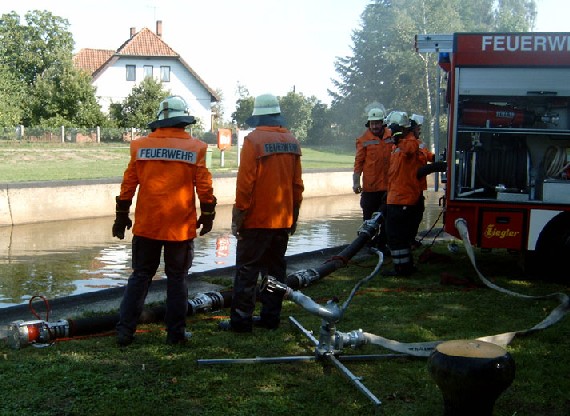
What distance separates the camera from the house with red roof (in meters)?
57.0

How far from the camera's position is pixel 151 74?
57.2 m

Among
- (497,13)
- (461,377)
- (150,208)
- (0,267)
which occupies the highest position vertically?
(497,13)

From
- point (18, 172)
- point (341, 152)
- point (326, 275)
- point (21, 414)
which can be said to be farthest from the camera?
point (341, 152)

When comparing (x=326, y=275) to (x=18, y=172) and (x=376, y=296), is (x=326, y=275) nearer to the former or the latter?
(x=376, y=296)

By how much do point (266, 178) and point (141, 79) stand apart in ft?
174

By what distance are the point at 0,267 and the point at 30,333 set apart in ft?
17.0

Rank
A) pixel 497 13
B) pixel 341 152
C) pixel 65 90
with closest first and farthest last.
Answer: pixel 65 90, pixel 341 152, pixel 497 13

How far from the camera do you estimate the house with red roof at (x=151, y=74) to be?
57.0 metres

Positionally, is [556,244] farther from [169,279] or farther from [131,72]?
[131,72]

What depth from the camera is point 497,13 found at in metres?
68.5

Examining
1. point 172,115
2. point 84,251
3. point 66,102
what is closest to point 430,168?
point 172,115

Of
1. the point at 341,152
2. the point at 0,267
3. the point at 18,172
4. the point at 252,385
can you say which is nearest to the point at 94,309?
the point at 252,385

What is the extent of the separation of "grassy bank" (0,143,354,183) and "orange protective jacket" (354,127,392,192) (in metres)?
12.1

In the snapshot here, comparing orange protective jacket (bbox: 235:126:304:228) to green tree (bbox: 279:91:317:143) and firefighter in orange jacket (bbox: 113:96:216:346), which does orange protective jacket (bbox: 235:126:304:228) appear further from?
green tree (bbox: 279:91:317:143)
